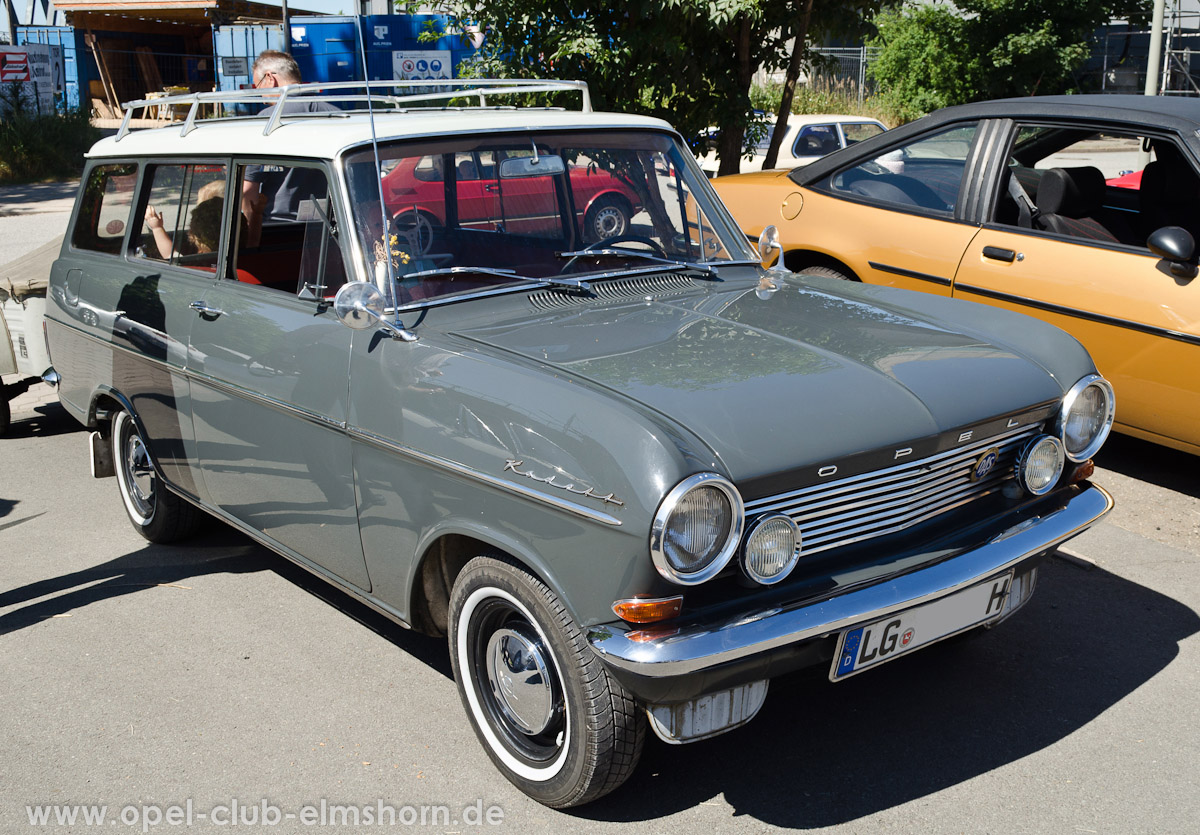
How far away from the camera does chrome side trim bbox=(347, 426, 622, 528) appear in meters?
2.56

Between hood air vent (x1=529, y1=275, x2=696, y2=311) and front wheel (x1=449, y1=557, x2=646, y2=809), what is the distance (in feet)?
3.11

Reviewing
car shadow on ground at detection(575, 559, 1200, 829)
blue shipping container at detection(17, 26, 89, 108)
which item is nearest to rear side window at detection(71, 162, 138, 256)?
car shadow on ground at detection(575, 559, 1200, 829)

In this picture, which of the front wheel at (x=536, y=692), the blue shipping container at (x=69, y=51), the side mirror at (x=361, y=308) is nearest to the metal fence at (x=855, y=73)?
the blue shipping container at (x=69, y=51)

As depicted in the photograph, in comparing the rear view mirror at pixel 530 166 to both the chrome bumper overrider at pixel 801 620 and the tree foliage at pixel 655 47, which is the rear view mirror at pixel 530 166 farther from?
the tree foliage at pixel 655 47

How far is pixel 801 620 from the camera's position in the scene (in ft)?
8.50

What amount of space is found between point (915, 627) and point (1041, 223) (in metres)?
3.40

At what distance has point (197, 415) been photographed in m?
4.06

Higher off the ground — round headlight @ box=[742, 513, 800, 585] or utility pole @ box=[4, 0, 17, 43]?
utility pole @ box=[4, 0, 17, 43]

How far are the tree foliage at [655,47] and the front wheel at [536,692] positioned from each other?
206 inches

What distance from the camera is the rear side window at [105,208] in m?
4.70

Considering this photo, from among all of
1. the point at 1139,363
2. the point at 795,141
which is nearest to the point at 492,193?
the point at 1139,363

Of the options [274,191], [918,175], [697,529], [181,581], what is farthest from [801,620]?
[918,175]

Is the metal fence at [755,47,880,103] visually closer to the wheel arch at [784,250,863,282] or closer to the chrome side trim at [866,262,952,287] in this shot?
the wheel arch at [784,250,863,282]

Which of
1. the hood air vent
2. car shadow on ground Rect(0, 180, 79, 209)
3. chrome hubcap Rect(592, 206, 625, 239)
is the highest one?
chrome hubcap Rect(592, 206, 625, 239)
